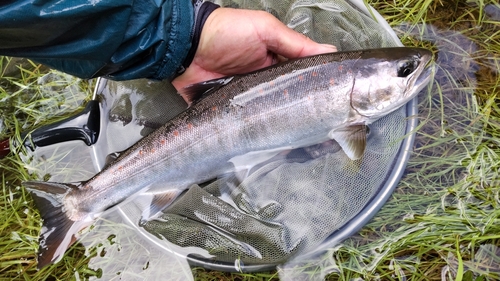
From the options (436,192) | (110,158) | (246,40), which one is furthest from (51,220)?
(436,192)

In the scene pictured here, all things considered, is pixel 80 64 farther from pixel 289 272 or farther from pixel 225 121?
pixel 289 272

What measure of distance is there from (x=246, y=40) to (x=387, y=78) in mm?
746

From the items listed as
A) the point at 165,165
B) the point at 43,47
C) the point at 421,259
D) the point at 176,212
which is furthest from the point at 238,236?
the point at 43,47

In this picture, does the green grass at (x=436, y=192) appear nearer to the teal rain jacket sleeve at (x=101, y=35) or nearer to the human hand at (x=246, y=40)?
the human hand at (x=246, y=40)

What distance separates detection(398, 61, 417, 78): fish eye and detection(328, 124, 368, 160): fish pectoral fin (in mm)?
315

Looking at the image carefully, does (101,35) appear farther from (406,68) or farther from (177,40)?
(406,68)

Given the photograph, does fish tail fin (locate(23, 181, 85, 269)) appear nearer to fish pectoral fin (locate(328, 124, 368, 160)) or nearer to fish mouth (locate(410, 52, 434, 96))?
fish pectoral fin (locate(328, 124, 368, 160))

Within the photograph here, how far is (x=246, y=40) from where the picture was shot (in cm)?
219

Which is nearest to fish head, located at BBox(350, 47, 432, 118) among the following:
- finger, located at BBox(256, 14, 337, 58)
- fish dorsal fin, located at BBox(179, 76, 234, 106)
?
finger, located at BBox(256, 14, 337, 58)

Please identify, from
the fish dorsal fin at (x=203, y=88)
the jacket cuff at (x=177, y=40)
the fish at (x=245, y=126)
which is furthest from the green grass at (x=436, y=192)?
the jacket cuff at (x=177, y=40)

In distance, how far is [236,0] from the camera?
2547mm

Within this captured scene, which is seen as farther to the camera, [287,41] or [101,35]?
[287,41]

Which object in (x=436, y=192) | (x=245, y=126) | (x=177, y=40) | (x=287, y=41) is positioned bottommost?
(x=436, y=192)

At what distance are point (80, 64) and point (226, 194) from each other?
977 millimetres
